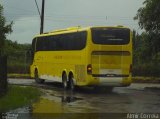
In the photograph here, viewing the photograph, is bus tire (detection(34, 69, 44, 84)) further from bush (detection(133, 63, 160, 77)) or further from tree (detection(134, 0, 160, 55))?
bush (detection(133, 63, 160, 77))

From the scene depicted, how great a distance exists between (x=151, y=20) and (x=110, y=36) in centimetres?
854

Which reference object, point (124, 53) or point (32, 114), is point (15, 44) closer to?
point (124, 53)

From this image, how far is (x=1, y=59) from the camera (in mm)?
22312

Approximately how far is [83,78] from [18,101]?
7256mm

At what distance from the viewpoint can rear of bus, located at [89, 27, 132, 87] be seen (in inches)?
1057

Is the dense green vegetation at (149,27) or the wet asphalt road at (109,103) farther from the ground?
the dense green vegetation at (149,27)

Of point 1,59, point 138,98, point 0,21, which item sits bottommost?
point 138,98

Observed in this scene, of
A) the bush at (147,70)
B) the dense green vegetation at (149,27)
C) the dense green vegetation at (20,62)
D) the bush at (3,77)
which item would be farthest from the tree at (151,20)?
the bush at (3,77)

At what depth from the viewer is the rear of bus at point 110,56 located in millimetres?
26859

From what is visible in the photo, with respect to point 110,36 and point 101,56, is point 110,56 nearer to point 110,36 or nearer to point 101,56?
point 101,56

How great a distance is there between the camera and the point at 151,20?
35.1 m

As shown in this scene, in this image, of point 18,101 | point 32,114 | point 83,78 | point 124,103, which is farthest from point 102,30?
point 32,114

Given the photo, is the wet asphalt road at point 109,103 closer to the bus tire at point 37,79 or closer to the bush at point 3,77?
the bush at point 3,77

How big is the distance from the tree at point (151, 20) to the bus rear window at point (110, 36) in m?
7.59
